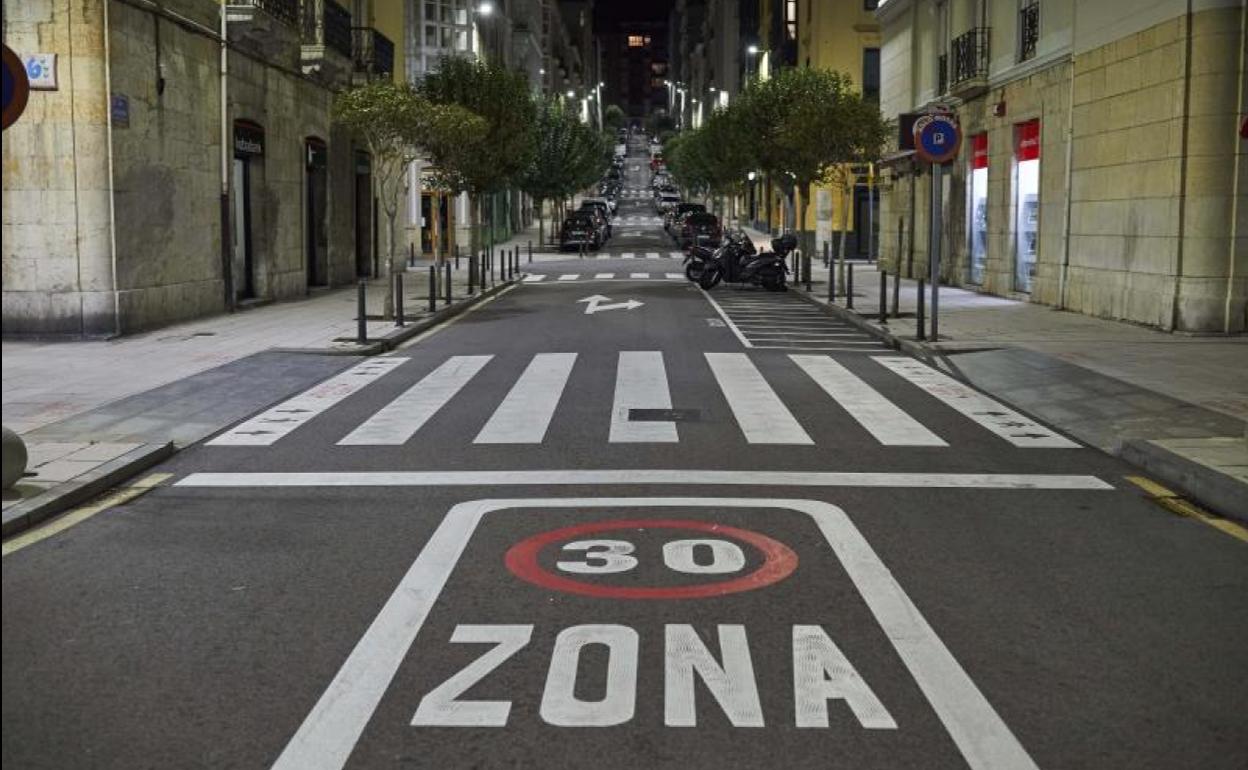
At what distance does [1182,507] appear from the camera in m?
7.96

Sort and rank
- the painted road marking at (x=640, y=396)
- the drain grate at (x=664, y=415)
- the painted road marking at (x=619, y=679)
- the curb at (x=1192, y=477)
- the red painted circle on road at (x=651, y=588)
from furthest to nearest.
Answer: the drain grate at (x=664, y=415)
the painted road marking at (x=640, y=396)
the curb at (x=1192, y=477)
the red painted circle on road at (x=651, y=588)
the painted road marking at (x=619, y=679)

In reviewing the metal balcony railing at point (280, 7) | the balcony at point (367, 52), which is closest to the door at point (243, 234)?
the metal balcony railing at point (280, 7)

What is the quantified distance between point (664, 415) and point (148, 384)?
548 centimetres

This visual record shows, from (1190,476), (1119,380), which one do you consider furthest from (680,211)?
(1190,476)

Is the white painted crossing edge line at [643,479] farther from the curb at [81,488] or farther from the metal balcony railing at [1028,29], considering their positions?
the metal balcony railing at [1028,29]

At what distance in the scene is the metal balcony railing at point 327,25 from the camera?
26797 mm

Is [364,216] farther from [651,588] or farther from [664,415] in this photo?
[651,588]

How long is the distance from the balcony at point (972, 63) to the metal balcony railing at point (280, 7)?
14.3 metres

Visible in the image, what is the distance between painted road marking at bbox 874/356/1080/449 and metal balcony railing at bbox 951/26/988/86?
14.6 m

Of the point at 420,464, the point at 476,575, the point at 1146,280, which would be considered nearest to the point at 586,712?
the point at 476,575

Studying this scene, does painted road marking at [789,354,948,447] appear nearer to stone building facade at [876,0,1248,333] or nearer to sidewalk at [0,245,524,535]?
stone building facade at [876,0,1248,333]

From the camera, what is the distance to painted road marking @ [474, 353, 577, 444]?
1030 cm

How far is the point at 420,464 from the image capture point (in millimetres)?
9164


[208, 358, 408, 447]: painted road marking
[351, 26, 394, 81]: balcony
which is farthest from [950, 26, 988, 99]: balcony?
[208, 358, 408, 447]: painted road marking
